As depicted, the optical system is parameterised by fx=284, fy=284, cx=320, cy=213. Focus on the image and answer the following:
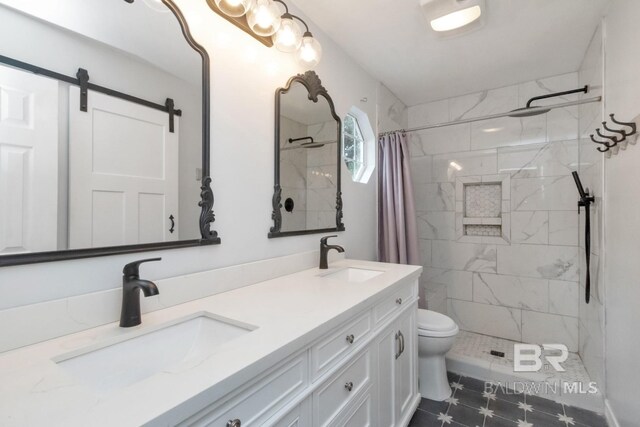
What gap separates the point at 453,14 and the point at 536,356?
2571mm

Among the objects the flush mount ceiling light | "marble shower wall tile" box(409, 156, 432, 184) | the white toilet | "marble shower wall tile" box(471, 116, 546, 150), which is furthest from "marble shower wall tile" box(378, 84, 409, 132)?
the white toilet

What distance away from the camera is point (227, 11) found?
1.20 metres

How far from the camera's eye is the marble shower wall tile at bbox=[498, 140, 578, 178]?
93.3 inches

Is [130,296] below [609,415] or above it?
above

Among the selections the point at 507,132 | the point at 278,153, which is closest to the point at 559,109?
the point at 507,132

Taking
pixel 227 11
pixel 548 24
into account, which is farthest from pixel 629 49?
pixel 227 11

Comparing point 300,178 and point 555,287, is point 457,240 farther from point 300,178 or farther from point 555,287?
point 300,178

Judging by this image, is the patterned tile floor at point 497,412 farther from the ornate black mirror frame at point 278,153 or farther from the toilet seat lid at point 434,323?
the ornate black mirror frame at point 278,153

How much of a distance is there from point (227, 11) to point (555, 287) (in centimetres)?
306

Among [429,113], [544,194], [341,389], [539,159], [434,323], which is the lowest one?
[434,323]

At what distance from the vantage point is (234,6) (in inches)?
46.8

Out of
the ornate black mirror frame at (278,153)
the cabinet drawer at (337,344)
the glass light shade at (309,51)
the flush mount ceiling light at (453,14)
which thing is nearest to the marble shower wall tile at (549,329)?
the ornate black mirror frame at (278,153)

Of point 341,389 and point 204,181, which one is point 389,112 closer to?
point 204,181

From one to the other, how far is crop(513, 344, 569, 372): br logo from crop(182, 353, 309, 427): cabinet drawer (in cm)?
206
